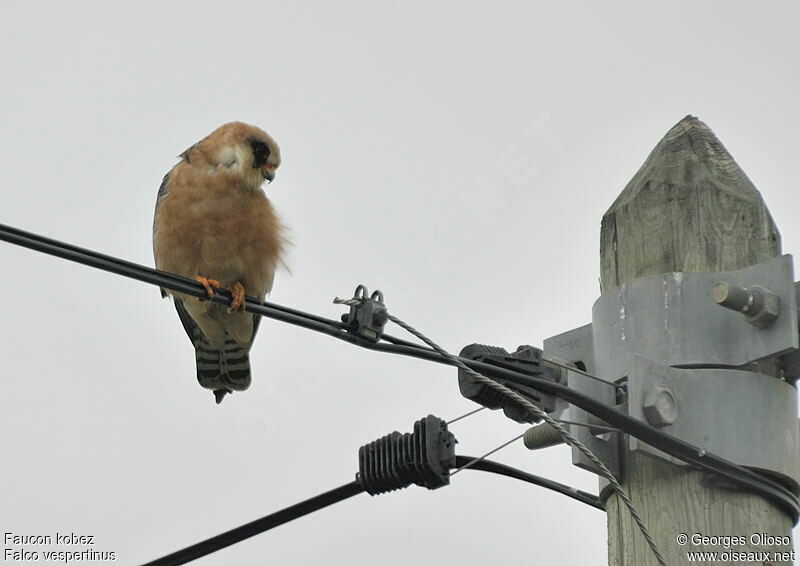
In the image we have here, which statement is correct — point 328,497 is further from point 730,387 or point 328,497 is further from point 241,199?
point 241,199

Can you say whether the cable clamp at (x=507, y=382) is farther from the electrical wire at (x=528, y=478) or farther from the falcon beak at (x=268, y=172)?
the falcon beak at (x=268, y=172)

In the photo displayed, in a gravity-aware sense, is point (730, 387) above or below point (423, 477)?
above

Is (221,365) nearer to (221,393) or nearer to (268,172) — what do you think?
(221,393)

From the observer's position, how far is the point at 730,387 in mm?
3146

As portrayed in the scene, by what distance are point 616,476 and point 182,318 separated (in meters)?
4.01

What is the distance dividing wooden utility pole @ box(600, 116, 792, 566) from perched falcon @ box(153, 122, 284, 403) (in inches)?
97.1

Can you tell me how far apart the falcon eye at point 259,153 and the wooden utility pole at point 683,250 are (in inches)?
103

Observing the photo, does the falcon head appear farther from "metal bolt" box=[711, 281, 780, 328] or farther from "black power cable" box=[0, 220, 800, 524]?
"metal bolt" box=[711, 281, 780, 328]

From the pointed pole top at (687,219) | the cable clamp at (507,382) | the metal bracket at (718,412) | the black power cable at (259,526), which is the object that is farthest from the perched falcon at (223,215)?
the metal bracket at (718,412)

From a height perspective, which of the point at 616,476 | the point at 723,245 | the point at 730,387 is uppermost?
the point at 723,245

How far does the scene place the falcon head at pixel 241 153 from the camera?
18.4 feet

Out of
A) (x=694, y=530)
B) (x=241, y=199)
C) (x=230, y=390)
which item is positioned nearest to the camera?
(x=694, y=530)

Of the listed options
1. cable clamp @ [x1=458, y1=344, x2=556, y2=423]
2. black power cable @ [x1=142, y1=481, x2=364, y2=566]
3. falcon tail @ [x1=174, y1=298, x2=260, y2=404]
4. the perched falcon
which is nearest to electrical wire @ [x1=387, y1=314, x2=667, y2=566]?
cable clamp @ [x1=458, y1=344, x2=556, y2=423]

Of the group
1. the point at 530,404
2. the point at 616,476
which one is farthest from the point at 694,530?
the point at 530,404
